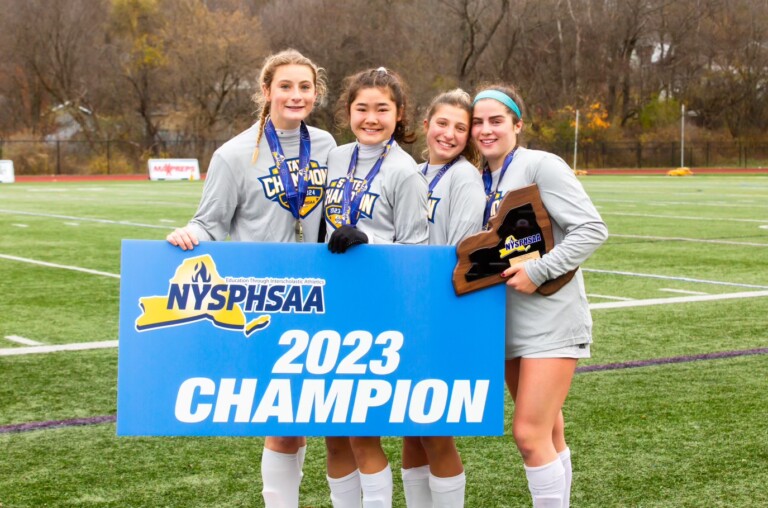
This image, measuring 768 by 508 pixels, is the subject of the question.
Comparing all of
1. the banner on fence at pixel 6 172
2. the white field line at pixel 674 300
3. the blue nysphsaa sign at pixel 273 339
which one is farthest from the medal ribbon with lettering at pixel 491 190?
the banner on fence at pixel 6 172

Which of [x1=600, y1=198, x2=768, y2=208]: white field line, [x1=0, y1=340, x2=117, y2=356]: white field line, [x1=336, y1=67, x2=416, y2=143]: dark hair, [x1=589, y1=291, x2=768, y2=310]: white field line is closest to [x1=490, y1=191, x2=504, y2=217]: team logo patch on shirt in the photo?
[x1=336, y1=67, x2=416, y2=143]: dark hair

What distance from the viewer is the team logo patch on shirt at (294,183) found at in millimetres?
3732

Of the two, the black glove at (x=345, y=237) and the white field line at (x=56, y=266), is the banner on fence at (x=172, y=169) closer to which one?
the white field line at (x=56, y=266)

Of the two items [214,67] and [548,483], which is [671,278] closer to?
[548,483]

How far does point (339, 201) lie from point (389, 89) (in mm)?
421

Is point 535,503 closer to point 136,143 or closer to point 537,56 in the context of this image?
point 136,143

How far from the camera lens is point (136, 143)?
188ft

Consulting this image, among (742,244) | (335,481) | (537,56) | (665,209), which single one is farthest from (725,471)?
(537,56)

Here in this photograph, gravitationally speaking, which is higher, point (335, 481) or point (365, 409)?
point (365, 409)

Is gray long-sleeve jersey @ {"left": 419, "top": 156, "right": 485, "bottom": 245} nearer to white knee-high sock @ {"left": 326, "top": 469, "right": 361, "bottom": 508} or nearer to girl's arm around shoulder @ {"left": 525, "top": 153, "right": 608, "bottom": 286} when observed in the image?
girl's arm around shoulder @ {"left": 525, "top": 153, "right": 608, "bottom": 286}

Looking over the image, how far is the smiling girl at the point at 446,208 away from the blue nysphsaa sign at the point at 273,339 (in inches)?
6.6

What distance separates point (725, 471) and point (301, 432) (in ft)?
7.07

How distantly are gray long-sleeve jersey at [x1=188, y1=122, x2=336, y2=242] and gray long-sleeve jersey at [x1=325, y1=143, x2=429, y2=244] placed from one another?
13cm

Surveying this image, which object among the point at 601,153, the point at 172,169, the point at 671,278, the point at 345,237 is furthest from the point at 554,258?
the point at 601,153
